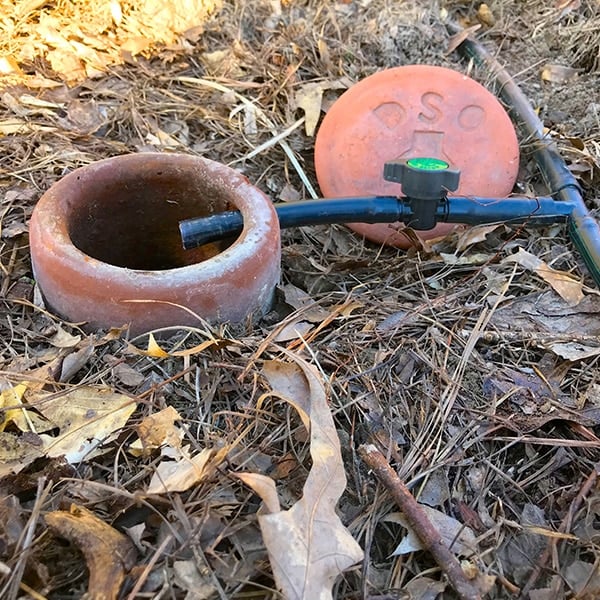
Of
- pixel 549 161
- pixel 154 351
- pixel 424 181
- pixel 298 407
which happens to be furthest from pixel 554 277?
pixel 154 351

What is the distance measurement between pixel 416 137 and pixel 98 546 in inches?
62.4

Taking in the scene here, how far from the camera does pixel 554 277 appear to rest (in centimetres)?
177

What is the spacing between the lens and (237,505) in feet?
3.57

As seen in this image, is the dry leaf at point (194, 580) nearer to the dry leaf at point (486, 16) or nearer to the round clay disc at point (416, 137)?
the round clay disc at point (416, 137)

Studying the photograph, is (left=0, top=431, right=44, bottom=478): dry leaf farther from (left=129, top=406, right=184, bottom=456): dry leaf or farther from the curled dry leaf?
(left=129, top=406, right=184, bottom=456): dry leaf

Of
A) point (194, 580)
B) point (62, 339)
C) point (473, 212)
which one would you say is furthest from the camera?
point (473, 212)

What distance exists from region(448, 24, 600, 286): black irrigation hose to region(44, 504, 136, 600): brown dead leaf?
1412 millimetres

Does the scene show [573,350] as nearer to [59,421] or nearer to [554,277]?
[554,277]


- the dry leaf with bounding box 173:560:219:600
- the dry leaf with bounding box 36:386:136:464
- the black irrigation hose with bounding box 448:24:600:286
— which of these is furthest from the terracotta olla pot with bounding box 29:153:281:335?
the black irrigation hose with bounding box 448:24:600:286

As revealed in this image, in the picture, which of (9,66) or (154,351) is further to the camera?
(9,66)

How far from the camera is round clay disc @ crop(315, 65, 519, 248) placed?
2096mm

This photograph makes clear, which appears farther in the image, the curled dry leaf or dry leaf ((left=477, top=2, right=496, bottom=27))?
dry leaf ((left=477, top=2, right=496, bottom=27))

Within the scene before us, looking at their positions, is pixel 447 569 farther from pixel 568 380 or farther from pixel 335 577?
pixel 568 380

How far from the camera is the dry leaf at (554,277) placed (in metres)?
1.71
